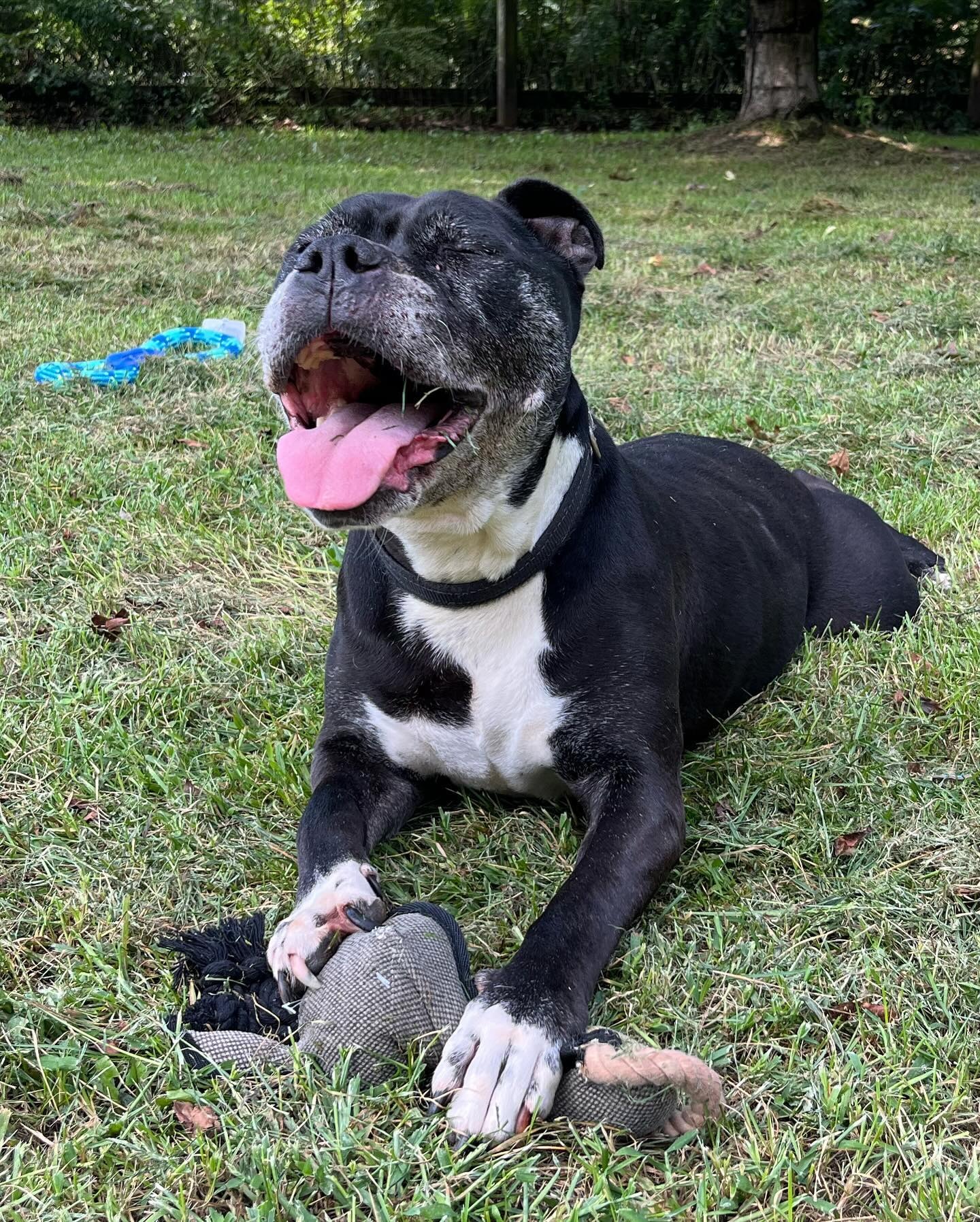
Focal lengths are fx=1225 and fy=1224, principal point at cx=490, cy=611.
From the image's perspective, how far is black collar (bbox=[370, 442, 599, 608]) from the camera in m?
3.02

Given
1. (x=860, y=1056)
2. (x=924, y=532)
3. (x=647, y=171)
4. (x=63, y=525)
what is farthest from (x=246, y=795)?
(x=647, y=171)

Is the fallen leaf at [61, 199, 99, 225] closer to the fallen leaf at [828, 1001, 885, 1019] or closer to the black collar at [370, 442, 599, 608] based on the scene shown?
the black collar at [370, 442, 599, 608]

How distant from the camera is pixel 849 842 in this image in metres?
3.03

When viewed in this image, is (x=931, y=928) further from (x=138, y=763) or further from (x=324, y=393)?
(x=138, y=763)

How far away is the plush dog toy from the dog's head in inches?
36.5

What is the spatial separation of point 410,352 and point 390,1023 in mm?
1391

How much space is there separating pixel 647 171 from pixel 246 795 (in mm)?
14724

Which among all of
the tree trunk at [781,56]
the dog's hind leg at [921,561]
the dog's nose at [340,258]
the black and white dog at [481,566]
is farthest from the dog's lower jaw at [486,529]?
the tree trunk at [781,56]

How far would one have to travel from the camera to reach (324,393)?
2.95 m

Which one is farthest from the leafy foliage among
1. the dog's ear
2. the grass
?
the dog's ear

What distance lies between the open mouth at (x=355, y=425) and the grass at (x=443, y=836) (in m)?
0.95

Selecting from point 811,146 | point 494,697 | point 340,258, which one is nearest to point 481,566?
point 494,697

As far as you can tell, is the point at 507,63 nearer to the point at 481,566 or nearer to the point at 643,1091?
the point at 481,566

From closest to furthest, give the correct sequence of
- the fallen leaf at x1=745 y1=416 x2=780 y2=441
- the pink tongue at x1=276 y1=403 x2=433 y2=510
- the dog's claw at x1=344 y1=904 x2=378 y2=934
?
1. the dog's claw at x1=344 y1=904 x2=378 y2=934
2. the pink tongue at x1=276 y1=403 x2=433 y2=510
3. the fallen leaf at x1=745 y1=416 x2=780 y2=441
